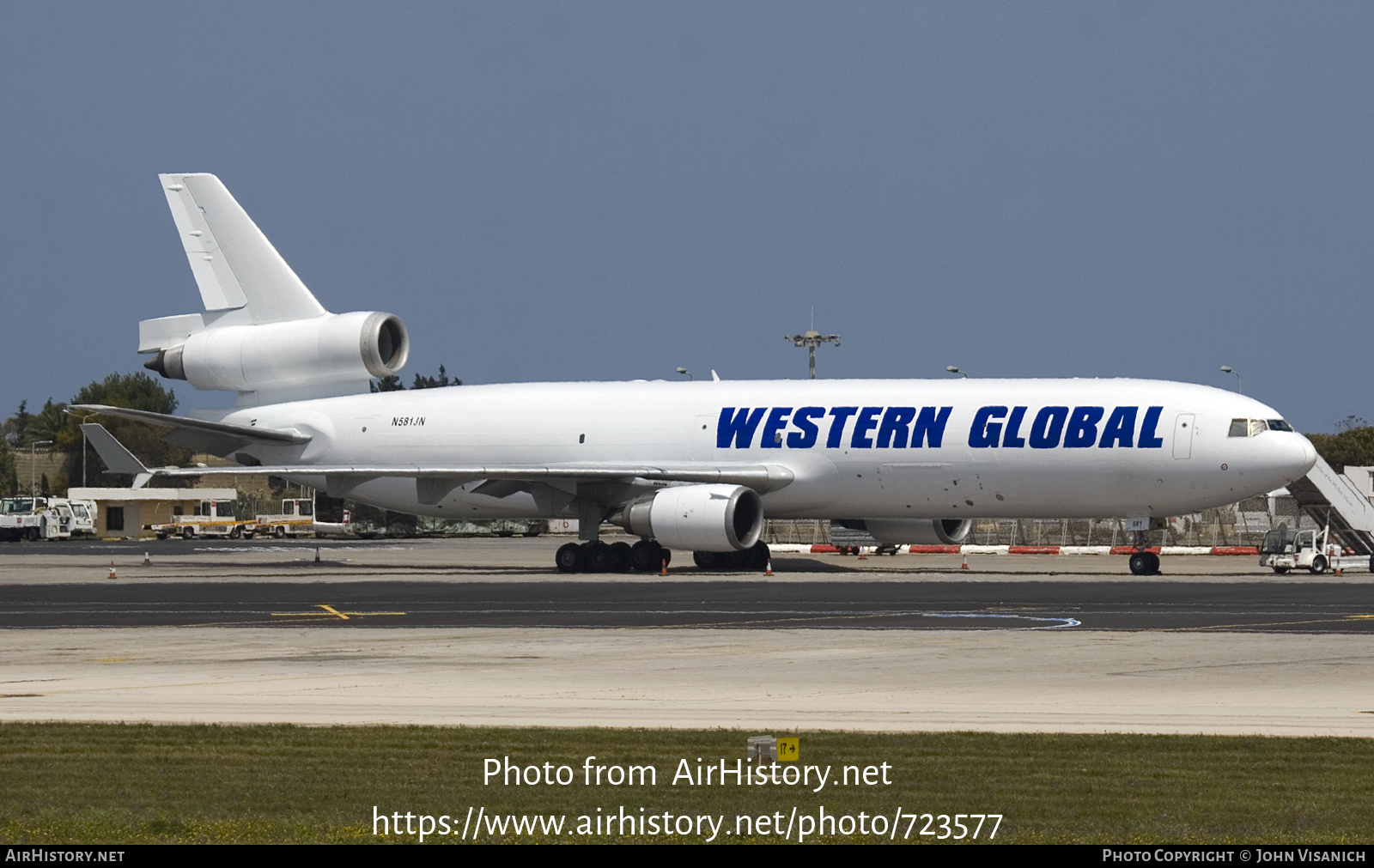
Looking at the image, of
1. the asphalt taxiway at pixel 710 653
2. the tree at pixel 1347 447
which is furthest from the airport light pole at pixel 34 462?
the asphalt taxiway at pixel 710 653

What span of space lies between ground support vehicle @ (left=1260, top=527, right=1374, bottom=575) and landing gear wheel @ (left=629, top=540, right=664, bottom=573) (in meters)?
15.5

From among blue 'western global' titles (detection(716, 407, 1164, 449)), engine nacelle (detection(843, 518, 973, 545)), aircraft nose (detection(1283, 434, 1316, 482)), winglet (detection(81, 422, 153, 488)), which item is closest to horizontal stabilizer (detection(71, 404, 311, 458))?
winglet (detection(81, 422, 153, 488))

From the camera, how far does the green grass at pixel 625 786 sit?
1020cm

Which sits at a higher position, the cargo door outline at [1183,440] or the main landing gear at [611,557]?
the cargo door outline at [1183,440]

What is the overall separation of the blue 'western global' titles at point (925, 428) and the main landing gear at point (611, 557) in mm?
3414

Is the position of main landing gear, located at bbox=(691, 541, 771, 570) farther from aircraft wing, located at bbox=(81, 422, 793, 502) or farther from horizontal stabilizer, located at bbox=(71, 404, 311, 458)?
horizontal stabilizer, located at bbox=(71, 404, 311, 458)

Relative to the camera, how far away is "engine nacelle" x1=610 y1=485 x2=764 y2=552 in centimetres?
4306

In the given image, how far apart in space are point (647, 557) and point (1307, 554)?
16.7 m

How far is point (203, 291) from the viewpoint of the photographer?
Answer: 5297 centimetres

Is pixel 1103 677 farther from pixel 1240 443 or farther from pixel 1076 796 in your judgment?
pixel 1240 443

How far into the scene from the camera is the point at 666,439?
47.8 meters

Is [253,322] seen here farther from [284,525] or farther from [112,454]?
[284,525]

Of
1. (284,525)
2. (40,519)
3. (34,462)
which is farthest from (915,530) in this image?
(34,462)

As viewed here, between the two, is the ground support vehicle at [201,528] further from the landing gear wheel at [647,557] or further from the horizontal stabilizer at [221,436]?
the landing gear wheel at [647,557]
